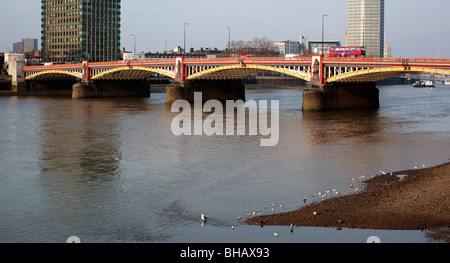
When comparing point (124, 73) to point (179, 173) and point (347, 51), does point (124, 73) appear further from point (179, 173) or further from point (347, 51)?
point (179, 173)

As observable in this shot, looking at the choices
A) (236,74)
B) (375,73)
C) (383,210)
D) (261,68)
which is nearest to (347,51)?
(261,68)

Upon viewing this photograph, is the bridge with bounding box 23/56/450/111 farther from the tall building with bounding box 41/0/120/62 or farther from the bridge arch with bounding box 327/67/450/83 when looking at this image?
the tall building with bounding box 41/0/120/62

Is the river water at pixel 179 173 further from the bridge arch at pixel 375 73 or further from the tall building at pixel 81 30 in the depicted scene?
the tall building at pixel 81 30

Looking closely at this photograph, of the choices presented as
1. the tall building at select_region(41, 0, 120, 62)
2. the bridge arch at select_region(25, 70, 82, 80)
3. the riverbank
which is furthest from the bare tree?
the riverbank

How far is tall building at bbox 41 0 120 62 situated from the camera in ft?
451

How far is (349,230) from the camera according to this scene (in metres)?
15.9

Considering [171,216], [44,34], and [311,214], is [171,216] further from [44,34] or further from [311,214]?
[44,34]

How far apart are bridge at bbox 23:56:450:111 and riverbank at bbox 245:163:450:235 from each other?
84.3ft

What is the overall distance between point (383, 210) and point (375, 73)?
33989mm

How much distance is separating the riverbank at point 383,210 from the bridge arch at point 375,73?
2567cm

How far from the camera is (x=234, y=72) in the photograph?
2544 inches

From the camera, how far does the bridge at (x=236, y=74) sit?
4834 centimetres
